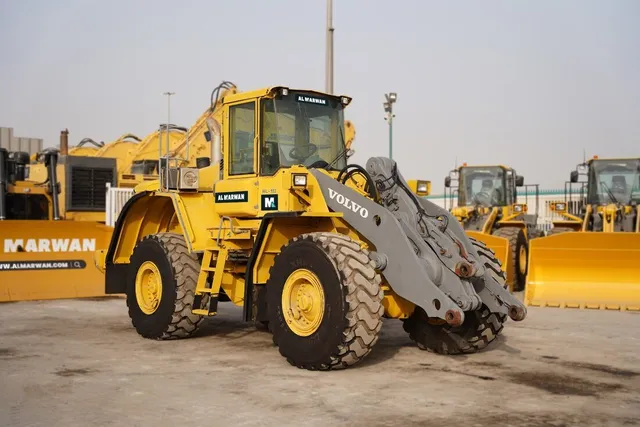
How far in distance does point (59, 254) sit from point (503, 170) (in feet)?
37.4

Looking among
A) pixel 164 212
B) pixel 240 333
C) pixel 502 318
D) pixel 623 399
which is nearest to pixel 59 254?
pixel 164 212

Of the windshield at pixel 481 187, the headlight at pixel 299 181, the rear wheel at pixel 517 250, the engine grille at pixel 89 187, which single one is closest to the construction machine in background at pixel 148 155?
the engine grille at pixel 89 187

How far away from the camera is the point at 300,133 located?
9.11 metres

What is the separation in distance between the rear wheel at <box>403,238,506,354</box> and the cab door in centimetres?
231

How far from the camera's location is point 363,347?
7.45 metres

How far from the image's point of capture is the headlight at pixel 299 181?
8211mm

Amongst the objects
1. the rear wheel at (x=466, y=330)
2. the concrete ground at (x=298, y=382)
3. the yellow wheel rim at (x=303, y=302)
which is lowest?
the concrete ground at (x=298, y=382)

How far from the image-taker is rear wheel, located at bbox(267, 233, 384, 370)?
290 inches

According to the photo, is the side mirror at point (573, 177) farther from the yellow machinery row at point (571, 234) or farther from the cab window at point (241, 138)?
the cab window at point (241, 138)

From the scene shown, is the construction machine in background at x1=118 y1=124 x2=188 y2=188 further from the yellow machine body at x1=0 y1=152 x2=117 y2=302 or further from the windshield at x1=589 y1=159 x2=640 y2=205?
the windshield at x1=589 y1=159 x2=640 y2=205

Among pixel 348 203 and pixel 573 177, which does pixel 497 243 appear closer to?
pixel 573 177

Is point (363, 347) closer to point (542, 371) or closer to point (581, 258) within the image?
point (542, 371)

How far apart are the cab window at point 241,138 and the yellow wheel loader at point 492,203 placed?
10161mm

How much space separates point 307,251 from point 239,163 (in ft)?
6.41
